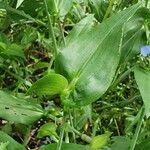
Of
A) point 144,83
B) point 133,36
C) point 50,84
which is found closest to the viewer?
point 50,84

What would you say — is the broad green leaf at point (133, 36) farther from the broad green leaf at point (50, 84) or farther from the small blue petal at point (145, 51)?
the broad green leaf at point (50, 84)

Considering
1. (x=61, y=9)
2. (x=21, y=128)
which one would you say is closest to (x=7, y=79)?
(x=21, y=128)

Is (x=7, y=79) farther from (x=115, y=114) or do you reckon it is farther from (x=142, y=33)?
(x=142, y=33)

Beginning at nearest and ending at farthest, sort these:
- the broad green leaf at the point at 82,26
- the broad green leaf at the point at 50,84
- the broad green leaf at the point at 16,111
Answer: the broad green leaf at the point at 50,84 → the broad green leaf at the point at 16,111 → the broad green leaf at the point at 82,26

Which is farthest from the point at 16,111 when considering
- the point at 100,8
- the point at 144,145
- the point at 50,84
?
the point at 100,8

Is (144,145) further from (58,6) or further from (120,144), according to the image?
(58,6)

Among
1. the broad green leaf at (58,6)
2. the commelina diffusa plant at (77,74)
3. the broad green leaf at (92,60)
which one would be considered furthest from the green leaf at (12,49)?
the broad green leaf at (92,60)

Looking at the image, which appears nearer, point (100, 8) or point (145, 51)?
point (145, 51)
